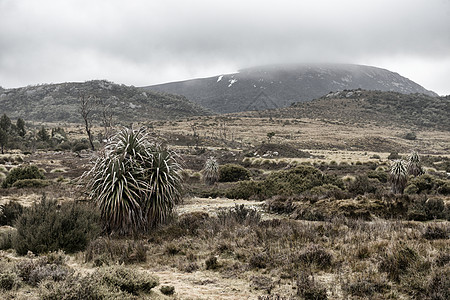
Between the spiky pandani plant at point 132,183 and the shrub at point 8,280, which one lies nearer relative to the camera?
the shrub at point 8,280

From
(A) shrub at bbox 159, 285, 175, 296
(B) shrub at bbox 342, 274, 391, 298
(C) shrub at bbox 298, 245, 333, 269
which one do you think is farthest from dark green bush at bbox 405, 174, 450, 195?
(A) shrub at bbox 159, 285, 175, 296

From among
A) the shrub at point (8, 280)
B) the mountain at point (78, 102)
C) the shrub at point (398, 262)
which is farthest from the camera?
the mountain at point (78, 102)

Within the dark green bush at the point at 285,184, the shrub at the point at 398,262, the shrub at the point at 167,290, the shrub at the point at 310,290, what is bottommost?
the dark green bush at the point at 285,184

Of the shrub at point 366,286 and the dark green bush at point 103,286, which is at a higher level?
the dark green bush at point 103,286

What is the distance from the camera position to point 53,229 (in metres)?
6.74

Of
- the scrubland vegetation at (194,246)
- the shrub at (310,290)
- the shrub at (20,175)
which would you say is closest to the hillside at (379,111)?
the shrub at (20,175)

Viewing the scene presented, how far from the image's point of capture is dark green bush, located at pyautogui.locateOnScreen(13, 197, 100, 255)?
6.44m

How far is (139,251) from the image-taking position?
648cm

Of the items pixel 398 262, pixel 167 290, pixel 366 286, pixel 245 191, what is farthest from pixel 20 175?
pixel 398 262

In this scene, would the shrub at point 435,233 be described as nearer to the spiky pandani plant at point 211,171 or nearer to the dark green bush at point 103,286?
the dark green bush at point 103,286

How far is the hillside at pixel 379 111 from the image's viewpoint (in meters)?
111

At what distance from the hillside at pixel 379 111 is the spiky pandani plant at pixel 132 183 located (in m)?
108

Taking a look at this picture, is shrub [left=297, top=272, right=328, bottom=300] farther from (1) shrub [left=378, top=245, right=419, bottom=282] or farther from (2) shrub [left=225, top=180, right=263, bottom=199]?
(2) shrub [left=225, top=180, right=263, bottom=199]

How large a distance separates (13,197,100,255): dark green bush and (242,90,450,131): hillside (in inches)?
4324
